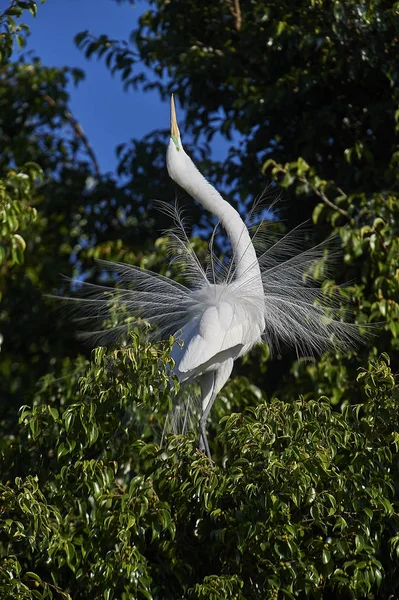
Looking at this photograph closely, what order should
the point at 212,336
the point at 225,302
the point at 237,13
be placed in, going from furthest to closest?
the point at 237,13 < the point at 225,302 < the point at 212,336

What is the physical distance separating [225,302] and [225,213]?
0.48m

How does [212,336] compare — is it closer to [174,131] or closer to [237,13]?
[174,131]

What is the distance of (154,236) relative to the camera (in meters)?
5.56

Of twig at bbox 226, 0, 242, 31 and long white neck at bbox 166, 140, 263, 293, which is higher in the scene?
twig at bbox 226, 0, 242, 31

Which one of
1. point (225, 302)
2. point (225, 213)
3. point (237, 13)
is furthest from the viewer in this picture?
point (237, 13)

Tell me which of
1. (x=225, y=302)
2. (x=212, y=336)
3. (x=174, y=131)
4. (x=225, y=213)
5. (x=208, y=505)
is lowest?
(x=208, y=505)

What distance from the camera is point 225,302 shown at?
3.71 metres

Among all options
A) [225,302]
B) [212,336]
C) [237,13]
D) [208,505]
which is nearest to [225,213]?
[225,302]

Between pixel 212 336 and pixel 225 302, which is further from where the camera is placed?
pixel 225 302

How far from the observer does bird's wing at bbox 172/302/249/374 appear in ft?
11.7

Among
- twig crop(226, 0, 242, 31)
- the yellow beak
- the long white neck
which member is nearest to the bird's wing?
the long white neck

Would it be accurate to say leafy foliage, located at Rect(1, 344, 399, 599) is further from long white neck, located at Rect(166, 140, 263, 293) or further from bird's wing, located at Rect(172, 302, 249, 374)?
long white neck, located at Rect(166, 140, 263, 293)

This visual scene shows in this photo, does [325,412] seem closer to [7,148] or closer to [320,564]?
[320,564]

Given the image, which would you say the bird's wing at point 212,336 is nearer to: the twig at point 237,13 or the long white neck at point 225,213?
the long white neck at point 225,213
